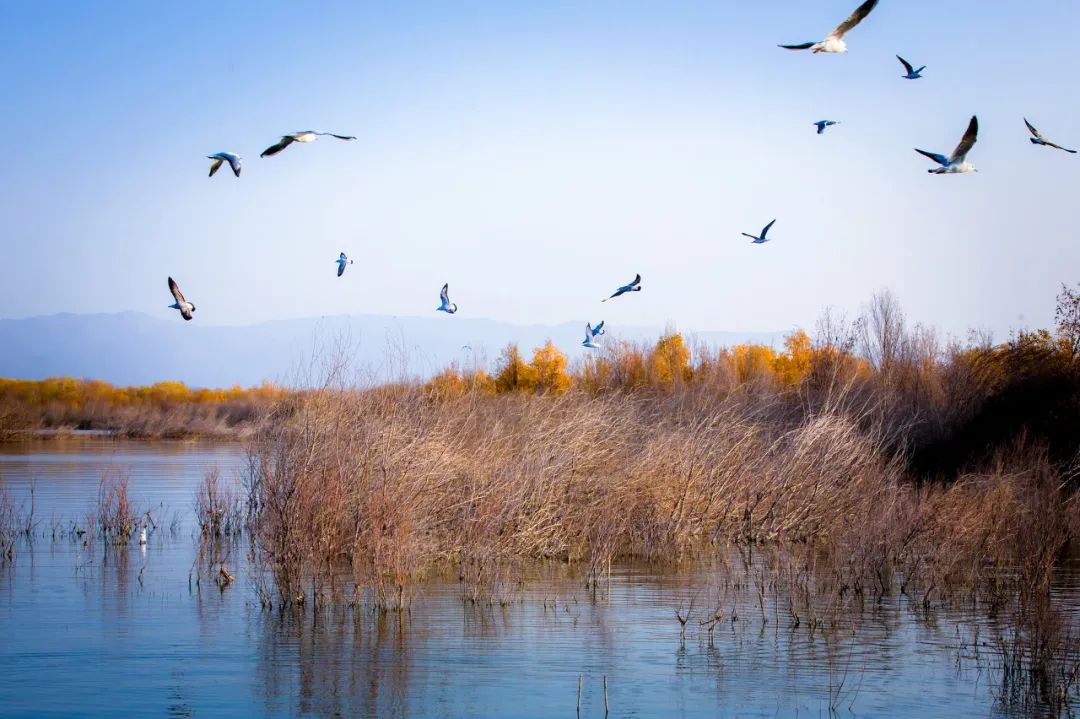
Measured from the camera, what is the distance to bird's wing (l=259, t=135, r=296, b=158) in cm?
1507

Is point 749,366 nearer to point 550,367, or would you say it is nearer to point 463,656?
point 550,367

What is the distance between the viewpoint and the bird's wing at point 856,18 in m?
12.9

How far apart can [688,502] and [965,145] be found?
8.34m

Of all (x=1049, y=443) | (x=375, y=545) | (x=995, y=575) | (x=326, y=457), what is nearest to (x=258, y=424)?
(x=326, y=457)

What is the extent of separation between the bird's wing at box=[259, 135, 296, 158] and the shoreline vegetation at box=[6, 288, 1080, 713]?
3168 mm

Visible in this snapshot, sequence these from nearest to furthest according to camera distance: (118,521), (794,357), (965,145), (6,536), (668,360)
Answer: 1. (965,145)
2. (6,536)
3. (118,521)
4. (668,360)
5. (794,357)

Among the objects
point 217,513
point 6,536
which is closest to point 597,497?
point 217,513

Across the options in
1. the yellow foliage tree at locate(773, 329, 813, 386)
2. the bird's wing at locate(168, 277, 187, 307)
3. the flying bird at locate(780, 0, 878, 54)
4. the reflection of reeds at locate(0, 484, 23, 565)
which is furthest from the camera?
the yellow foliage tree at locate(773, 329, 813, 386)

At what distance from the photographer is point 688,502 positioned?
803 inches

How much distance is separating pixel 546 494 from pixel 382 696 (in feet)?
28.0

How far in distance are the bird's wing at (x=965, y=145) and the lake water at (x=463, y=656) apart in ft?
18.8

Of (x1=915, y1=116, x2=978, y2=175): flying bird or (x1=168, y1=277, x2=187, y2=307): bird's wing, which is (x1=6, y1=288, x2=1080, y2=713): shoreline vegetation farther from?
(x1=915, y1=116, x2=978, y2=175): flying bird

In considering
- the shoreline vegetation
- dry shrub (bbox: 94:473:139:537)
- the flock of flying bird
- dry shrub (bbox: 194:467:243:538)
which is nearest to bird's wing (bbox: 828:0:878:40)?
the flock of flying bird

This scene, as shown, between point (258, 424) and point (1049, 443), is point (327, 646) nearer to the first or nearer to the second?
point (258, 424)
